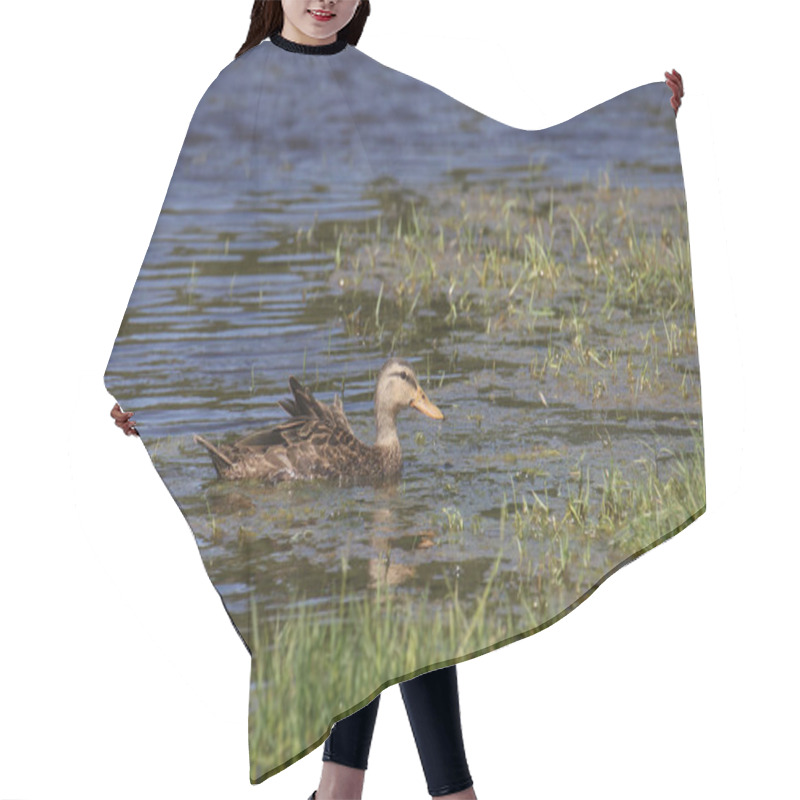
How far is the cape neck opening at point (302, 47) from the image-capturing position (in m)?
3.55

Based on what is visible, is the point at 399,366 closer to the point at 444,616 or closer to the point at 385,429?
the point at 385,429

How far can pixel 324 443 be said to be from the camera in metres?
3.48

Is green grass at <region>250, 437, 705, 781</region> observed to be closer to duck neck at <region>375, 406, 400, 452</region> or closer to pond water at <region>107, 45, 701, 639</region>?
pond water at <region>107, 45, 701, 639</region>

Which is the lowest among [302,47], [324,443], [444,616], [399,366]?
[444,616]

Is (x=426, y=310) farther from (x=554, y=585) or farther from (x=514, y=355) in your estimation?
(x=554, y=585)

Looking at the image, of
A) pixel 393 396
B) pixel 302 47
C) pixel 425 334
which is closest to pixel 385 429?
pixel 393 396

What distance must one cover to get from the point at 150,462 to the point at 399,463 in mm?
456

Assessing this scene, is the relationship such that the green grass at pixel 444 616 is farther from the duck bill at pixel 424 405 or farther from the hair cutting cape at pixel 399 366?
the duck bill at pixel 424 405

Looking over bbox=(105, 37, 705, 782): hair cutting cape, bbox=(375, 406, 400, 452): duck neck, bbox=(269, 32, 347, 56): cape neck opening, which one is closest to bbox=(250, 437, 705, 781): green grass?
bbox=(105, 37, 705, 782): hair cutting cape

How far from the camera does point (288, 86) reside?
11.6ft

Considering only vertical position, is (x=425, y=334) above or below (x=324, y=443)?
above

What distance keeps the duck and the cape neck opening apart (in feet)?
1.96

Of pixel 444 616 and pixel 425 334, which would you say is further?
pixel 425 334

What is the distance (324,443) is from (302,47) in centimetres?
74
